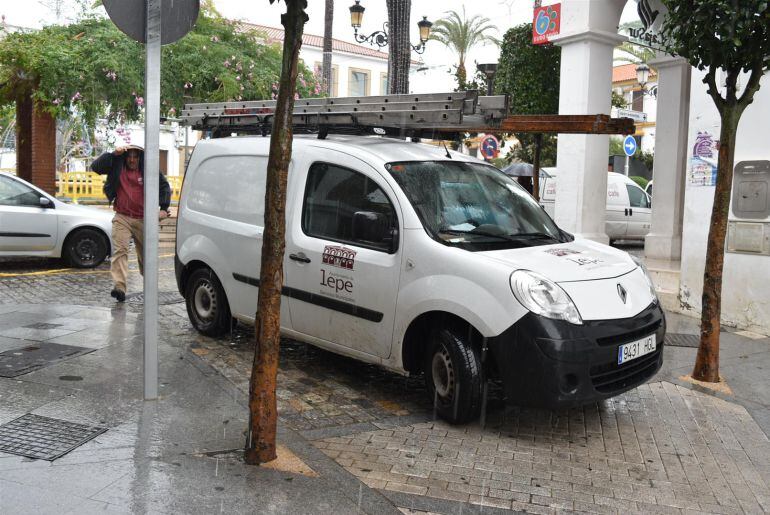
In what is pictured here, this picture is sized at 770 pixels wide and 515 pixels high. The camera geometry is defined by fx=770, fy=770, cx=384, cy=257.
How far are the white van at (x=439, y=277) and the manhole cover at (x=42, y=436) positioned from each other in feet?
6.11

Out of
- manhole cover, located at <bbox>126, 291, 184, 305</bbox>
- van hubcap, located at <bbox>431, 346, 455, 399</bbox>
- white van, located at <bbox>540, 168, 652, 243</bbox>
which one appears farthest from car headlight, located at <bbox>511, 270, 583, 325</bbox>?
white van, located at <bbox>540, 168, 652, 243</bbox>

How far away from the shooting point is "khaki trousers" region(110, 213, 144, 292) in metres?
8.32

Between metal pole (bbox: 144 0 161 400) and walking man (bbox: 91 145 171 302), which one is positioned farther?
walking man (bbox: 91 145 171 302)

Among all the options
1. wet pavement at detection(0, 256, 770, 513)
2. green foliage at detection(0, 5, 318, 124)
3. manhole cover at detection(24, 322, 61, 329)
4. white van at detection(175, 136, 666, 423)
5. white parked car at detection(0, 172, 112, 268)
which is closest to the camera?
wet pavement at detection(0, 256, 770, 513)

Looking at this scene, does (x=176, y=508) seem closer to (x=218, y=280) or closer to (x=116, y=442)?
(x=116, y=442)

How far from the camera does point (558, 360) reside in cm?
441

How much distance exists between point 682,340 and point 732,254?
4.17ft

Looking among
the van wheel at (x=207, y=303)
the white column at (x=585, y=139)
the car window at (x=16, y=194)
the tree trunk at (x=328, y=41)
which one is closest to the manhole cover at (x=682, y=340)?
the white column at (x=585, y=139)

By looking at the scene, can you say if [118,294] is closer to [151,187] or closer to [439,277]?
[151,187]

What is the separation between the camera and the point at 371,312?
17.3ft

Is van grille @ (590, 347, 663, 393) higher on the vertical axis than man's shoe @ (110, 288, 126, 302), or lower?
higher

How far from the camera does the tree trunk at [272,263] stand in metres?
3.86

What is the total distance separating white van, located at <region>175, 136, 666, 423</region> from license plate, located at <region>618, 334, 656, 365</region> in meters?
0.01

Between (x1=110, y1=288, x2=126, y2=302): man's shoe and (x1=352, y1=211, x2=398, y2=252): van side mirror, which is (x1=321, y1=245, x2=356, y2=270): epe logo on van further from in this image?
(x1=110, y1=288, x2=126, y2=302): man's shoe
